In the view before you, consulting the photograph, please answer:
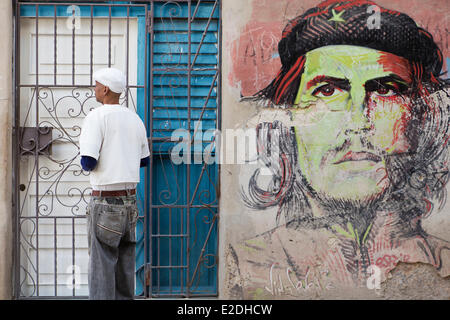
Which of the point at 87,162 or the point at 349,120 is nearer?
the point at 87,162

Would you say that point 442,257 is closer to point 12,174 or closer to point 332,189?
point 332,189

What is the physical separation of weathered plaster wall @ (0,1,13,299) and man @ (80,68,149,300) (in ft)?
4.02

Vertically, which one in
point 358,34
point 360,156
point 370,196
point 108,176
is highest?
point 358,34

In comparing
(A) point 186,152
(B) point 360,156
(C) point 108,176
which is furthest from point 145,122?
(B) point 360,156

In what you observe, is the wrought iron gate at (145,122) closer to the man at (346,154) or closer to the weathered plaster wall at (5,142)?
the weathered plaster wall at (5,142)

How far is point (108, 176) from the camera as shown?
358 cm

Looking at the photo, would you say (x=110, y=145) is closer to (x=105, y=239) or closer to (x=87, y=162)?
(x=87, y=162)

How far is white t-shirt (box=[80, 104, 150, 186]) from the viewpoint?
3.52m

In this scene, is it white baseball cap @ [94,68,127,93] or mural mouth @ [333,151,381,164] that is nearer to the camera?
white baseball cap @ [94,68,127,93]

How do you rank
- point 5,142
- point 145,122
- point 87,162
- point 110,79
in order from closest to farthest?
1. point 87,162
2. point 110,79
3. point 5,142
4. point 145,122

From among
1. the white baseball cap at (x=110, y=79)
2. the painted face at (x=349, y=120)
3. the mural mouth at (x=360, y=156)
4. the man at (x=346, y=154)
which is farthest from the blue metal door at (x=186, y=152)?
the mural mouth at (x=360, y=156)

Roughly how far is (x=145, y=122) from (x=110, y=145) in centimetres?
121

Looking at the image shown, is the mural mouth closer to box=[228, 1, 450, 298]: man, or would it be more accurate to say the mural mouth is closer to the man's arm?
box=[228, 1, 450, 298]: man
